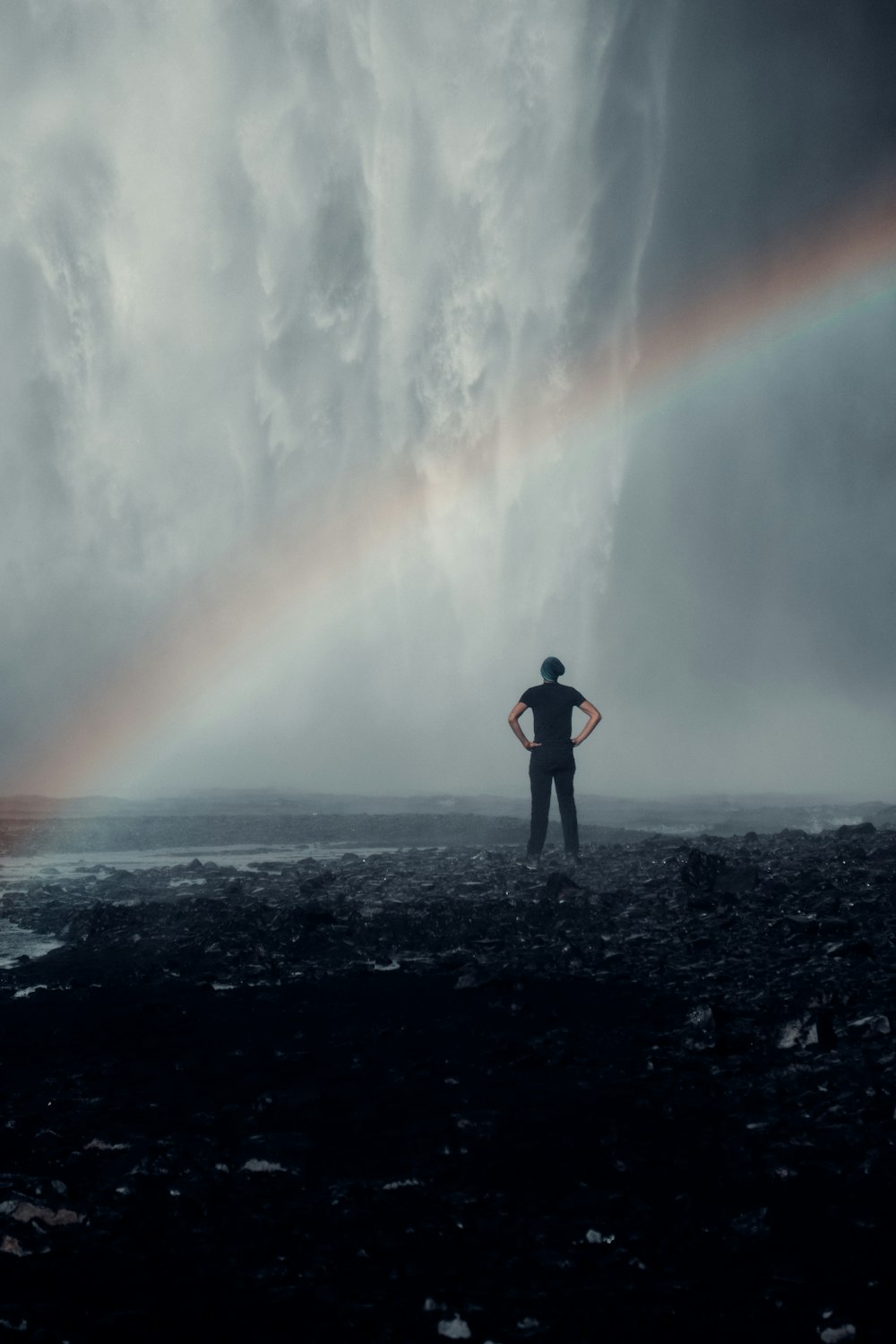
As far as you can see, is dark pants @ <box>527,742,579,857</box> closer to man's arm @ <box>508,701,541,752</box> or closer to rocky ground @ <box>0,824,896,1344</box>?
man's arm @ <box>508,701,541,752</box>

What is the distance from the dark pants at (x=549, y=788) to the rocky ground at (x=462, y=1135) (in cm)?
571

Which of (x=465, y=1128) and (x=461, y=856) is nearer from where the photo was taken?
(x=465, y=1128)

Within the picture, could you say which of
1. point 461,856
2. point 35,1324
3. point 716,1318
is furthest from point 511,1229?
point 461,856

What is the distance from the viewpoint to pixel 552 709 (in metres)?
15.6

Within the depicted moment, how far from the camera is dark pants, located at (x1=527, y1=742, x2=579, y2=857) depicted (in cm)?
1563

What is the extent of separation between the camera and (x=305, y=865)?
1939 cm

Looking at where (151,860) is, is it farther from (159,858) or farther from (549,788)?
(549,788)

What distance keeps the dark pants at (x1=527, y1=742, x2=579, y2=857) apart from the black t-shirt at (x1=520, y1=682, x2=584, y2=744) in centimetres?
16

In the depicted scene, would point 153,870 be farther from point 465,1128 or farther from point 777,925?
point 465,1128

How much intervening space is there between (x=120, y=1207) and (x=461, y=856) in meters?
15.5

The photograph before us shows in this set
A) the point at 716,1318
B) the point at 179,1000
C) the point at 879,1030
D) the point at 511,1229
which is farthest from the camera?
the point at 179,1000

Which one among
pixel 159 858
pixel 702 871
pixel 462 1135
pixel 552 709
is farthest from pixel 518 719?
pixel 159 858

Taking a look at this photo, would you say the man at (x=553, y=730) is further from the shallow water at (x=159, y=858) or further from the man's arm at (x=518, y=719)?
the shallow water at (x=159, y=858)

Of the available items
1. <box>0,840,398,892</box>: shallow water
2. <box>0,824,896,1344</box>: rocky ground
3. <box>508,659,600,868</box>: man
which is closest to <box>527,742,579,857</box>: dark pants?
<box>508,659,600,868</box>: man
